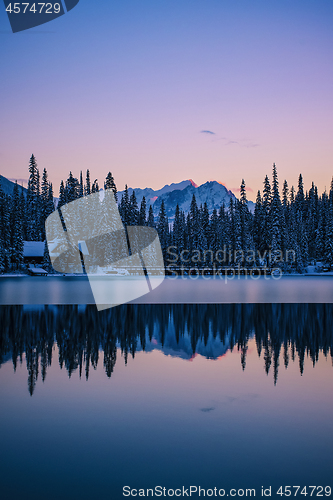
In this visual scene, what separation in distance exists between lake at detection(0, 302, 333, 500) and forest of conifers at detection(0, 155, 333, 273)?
66780 millimetres

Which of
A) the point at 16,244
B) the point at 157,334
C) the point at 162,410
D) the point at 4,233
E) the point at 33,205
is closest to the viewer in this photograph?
the point at 162,410

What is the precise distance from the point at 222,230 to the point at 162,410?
11593cm

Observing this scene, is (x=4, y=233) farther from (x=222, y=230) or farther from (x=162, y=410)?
(x=162, y=410)

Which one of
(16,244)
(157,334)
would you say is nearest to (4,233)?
(16,244)

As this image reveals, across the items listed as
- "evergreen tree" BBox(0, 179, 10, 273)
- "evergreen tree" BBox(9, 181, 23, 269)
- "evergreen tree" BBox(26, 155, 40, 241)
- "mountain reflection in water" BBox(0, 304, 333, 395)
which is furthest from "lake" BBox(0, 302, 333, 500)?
"evergreen tree" BBox(26, 155, 40, 241)

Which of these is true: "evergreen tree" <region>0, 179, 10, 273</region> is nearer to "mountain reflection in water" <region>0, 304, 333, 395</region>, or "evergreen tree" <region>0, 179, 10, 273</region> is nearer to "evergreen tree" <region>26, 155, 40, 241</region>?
"evergreen tree" <region>26, 155, 40, 241</region>

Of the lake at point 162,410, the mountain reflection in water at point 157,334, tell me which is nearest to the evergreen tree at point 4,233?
the mountain reflection in water at point 157,334

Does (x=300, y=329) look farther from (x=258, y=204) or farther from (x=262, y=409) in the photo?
(x=258, y=204)

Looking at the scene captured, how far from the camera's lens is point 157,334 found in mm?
19109

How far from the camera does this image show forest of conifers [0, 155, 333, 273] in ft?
278

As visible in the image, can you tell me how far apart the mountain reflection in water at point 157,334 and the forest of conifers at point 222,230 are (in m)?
57.5

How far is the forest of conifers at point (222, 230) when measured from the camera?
8462 centimetres

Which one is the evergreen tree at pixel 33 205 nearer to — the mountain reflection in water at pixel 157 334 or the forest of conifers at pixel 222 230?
the forest of conifers at pixel 222 230

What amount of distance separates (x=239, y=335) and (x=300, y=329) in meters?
3.35
